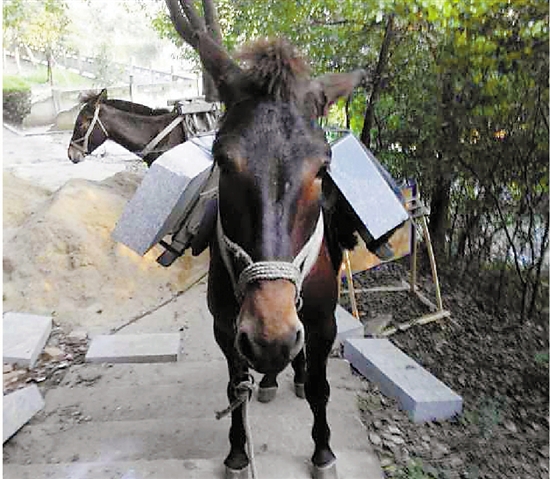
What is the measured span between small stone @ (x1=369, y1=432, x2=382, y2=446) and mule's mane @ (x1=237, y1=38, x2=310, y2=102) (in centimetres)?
206

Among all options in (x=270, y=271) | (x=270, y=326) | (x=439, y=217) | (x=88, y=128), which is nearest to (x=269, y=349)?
(x=270, y=326)

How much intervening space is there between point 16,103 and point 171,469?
67.2 feet

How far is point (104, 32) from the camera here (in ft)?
125

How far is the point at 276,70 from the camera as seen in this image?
1.90m

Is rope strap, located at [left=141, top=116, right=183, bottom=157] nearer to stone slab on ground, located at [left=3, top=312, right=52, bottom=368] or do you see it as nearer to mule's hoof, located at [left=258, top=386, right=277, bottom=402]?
stone slab on ground, located at [left=3, top=312, right=52, bottom=368]

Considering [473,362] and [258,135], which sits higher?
[258,135]

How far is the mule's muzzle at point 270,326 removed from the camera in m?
1.64

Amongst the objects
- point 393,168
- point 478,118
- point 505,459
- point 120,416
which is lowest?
point 120,416

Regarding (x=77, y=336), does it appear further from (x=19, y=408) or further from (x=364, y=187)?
(x=364, y=187)

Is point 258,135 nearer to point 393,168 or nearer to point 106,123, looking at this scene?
point 393,168

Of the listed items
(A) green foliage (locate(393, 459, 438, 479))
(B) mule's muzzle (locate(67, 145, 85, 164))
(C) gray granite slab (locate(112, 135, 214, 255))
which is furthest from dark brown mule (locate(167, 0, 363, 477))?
(B) mule's muzzle (locate(67, 145, 85, 164))

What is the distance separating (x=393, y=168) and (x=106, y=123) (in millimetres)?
4253

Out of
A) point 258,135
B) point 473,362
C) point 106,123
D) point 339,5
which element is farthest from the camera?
point 106,123

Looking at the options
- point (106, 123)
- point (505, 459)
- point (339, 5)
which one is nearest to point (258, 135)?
point (505, 459)
